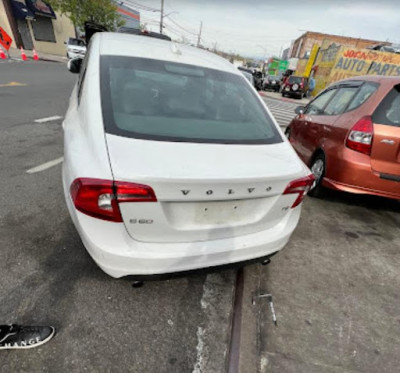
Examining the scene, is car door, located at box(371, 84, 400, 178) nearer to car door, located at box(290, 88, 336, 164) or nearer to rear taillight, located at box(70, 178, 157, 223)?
car door, located at box(290, 88, 336, 164)

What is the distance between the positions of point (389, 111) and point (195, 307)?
2.91 m

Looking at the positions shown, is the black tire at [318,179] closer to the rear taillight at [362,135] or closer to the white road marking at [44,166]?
the rear taillight at [362,135]

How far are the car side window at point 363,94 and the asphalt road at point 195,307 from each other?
1.59 m

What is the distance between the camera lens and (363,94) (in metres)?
3.36

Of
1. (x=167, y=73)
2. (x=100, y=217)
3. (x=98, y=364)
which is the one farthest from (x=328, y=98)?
(x=98, y=364)

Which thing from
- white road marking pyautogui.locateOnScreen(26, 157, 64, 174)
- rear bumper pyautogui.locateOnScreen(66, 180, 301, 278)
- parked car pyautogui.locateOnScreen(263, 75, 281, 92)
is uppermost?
rear bumper pyautogui.locateOnScreen(66, 180, 301, 278)

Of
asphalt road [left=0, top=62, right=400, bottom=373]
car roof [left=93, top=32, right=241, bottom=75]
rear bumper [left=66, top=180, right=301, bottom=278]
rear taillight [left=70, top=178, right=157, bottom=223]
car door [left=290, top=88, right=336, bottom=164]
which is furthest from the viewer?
car door [left=290, top=88, right=336, bottom=164]

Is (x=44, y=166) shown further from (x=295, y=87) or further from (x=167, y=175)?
(x=295, y=87)

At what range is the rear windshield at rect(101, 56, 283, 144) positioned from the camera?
1754 mm

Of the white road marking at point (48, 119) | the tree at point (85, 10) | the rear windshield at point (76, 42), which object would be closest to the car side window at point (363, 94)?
the white road marking at point (48, 119)

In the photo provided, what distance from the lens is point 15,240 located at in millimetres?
2398

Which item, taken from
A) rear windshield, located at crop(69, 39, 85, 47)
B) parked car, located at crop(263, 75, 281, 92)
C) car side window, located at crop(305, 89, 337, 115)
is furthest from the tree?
car side window, located at crop(305, 89, 337, 115)

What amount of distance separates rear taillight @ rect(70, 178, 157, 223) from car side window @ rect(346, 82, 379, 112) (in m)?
3.07

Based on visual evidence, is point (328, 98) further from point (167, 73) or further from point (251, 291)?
point (251, 291)
